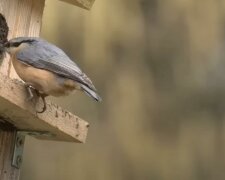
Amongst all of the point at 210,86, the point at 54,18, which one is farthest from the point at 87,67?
the point at 210,86

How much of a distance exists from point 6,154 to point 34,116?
230mm

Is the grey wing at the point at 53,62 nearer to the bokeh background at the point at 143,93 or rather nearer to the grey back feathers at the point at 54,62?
the grey back feathers at the point at 54,62

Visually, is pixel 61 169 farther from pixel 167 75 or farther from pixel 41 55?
pixel 41 55

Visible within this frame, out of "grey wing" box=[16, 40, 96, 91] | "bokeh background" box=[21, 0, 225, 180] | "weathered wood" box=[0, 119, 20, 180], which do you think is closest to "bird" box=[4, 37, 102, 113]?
"grey wing" box=[16, 40, 96, 91]

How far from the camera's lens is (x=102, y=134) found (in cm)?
394

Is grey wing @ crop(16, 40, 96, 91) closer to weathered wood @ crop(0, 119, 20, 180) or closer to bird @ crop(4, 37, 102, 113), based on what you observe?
bird @ crop(4, 37, 102, 113)

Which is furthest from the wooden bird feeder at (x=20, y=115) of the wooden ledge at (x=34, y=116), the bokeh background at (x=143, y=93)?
the bokeh background at (x=143, y=93)

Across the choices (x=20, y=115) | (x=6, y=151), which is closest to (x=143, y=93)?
(x=6, y=151)

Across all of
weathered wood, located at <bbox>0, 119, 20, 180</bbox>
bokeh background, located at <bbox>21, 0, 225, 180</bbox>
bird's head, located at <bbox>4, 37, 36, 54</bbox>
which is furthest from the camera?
bokeh background, located at <bbox>21, 0, 225, 180</bbox>

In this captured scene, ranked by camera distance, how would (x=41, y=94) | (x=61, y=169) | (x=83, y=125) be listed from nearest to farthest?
(x=41, y=94) → (x=83, y=125) → (x=61, y=169)

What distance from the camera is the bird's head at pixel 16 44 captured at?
7.47 ft

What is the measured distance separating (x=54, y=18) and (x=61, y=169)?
0.66 m

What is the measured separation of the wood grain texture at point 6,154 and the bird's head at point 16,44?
0.24 metres

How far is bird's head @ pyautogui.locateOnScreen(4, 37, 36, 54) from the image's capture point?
7.47 feet
